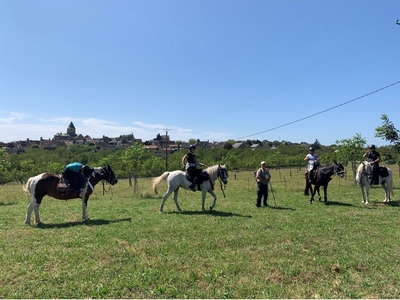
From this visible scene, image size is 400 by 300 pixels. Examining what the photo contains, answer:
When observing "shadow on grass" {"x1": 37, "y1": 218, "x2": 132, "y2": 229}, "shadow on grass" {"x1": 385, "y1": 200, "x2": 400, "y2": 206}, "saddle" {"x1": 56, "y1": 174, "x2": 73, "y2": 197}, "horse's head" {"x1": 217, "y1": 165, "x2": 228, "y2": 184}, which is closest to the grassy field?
"shadow on grass" {"x1": 37, "y1": 218, "x2": 132, "y2": 229}

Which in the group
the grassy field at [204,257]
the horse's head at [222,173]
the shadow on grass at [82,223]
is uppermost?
the horse's head at [222,173]

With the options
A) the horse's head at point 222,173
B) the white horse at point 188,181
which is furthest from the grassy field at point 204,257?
the horse's head at point 222,173

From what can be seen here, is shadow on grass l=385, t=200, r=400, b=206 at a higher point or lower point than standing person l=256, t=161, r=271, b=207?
lower

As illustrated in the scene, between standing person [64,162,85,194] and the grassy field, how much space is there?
1191 millimetres

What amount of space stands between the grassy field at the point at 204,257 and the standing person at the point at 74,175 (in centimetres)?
119

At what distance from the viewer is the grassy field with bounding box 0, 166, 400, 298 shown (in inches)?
169

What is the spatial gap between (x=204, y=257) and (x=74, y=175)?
614 cm

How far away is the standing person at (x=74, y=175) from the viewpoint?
31.2 ft

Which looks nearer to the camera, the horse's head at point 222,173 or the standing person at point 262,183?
the horse's head at point 222,173

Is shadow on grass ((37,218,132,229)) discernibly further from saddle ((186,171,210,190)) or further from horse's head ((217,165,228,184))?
horse's head ((217,165,228,184))

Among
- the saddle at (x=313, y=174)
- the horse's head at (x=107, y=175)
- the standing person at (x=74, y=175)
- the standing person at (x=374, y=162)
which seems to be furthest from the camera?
the saddle at (x=313, y=174)

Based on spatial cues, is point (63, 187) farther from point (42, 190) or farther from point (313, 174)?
point (313, 174)

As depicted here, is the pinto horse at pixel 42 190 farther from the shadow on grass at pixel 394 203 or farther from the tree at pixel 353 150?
the tree at pixel 353 150

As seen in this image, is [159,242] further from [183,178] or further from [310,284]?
[183,178]
